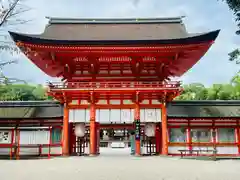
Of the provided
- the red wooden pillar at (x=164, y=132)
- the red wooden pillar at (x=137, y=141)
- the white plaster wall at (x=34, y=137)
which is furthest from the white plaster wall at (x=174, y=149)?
the white plaster wall at (x=34, y=137)

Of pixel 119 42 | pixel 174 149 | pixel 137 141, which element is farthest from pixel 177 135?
pixel 119 42

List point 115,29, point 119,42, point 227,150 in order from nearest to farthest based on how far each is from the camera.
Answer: point 119,42 → point 227,150 → point 115,29

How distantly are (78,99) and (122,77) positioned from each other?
3879 millimetres

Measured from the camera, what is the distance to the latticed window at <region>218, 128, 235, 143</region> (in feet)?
71.1

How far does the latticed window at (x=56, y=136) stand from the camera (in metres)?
21.3

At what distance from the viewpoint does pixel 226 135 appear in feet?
71.4

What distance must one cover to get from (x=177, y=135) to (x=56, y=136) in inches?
382

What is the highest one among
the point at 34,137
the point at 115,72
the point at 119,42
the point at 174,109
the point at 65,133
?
the point at 119,42

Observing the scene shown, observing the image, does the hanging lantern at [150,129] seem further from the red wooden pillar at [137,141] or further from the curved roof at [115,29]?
the curved roof at [115,29]

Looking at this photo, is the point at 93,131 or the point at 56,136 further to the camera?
the point at 56,136

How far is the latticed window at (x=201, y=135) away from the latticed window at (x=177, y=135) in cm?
75

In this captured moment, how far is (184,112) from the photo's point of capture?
2183cm

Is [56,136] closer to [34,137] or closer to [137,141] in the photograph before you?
[34,137]

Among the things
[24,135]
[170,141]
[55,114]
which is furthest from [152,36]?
[24,135]
